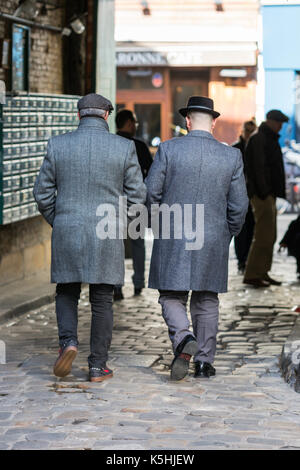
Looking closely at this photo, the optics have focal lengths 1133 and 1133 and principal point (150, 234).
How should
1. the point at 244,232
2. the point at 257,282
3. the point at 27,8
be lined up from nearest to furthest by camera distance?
the point at 27,8 < the point at 257,282 < the point at 244,232

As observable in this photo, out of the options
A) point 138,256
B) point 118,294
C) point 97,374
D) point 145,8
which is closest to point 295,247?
point 138,256

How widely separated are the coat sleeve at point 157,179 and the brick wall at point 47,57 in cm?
506

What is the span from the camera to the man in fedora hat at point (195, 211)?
7602 millimetres

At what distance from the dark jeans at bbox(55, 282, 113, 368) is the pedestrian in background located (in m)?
3.75

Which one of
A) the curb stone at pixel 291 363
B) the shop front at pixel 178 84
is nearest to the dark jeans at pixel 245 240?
the curb stone at pixel 291 363

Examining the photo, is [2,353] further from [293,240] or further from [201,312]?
Result: [293,240]

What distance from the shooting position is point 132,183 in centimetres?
754

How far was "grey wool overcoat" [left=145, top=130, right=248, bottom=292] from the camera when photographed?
7.60 m

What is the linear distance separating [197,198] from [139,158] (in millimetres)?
3919

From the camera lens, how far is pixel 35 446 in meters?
5.83

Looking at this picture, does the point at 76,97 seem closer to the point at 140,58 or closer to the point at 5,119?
the point at 5,119

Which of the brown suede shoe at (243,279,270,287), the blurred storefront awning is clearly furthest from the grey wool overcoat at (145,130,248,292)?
the blurred storefront awning

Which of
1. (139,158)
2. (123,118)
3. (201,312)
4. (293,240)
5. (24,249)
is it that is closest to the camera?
(201,312)

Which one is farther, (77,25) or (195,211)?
(77,25)
